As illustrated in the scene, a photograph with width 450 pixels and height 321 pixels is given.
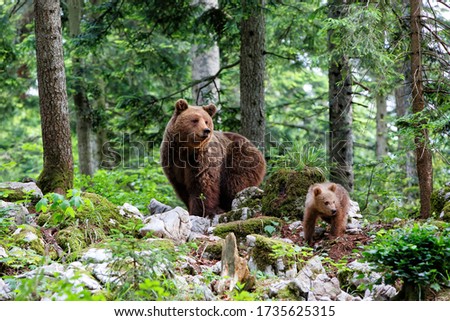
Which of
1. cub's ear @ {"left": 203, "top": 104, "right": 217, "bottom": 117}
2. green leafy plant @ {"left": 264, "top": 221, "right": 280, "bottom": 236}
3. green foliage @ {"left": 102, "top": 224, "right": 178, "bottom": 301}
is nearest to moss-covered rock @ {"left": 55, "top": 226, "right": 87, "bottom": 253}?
green foliage @ {"left": 102, "top": 224, "right": 178, "bottom": 301}

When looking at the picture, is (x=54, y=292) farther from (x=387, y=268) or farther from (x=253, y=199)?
(x=253, y=199)

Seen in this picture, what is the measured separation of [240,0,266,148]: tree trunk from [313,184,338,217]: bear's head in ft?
14.7

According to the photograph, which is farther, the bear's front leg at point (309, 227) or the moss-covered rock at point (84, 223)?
the bear's front leg at point (309, 227)

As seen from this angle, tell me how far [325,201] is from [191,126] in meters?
3.02

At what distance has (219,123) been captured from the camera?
13180mm

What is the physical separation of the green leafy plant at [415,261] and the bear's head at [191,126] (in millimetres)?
4553

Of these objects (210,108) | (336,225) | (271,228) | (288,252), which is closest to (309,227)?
(336,225)

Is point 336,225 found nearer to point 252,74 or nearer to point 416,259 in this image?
point 416,259

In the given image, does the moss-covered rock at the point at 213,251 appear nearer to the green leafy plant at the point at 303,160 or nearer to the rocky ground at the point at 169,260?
the rocky ground at the point at 169,260

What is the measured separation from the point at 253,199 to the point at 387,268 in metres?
4.25

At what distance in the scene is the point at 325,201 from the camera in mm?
7016

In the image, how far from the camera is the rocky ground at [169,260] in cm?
478

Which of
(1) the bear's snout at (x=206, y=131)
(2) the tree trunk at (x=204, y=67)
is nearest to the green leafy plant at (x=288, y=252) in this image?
(1) the bear's snout at (x=206, y=131)
